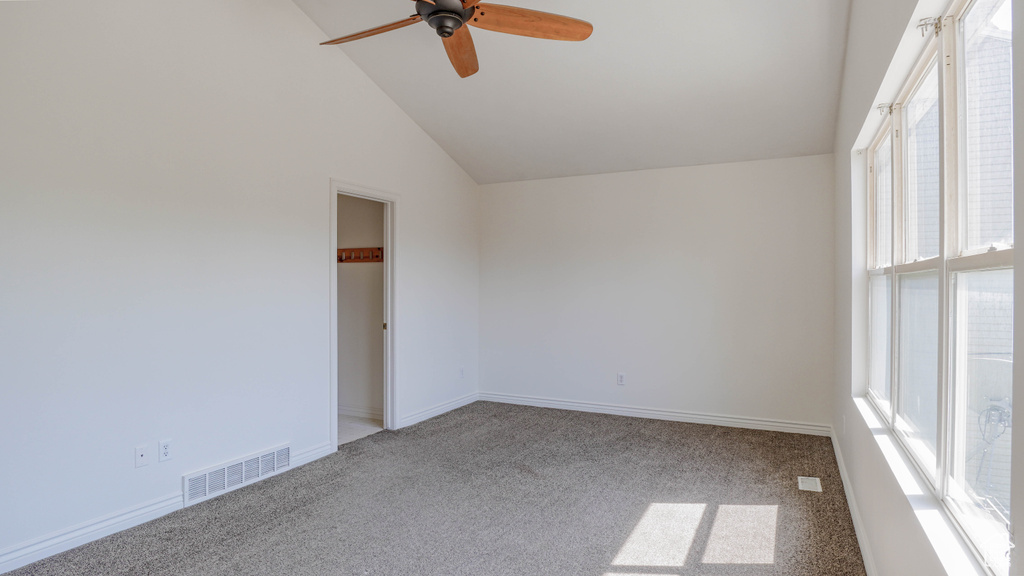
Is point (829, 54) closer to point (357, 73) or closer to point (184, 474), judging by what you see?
point (357, 73)

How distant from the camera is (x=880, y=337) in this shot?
270cm

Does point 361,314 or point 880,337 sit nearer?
point 880,337

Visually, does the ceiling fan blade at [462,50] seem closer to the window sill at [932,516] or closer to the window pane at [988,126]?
the window pane at [988,126]

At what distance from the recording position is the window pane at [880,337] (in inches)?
95.6

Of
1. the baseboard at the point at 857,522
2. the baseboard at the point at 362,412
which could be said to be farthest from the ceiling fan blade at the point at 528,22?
the baseboard at the point at 362,412

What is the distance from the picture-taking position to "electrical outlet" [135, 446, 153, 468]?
2.84 meters

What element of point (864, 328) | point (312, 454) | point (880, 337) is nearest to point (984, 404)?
point (880, 337)

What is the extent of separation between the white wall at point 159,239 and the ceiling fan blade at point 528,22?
1711mm

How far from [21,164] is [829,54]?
14.2 ft

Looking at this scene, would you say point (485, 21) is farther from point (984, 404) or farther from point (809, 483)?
point (809, 483)

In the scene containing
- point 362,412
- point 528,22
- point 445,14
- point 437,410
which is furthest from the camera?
point 362,412

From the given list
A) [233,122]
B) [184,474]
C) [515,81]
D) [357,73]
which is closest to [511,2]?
[515,81]

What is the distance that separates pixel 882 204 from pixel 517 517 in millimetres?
2398

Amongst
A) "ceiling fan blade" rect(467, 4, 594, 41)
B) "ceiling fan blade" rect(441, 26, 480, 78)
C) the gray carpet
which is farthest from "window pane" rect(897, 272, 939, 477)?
"ceiling fan blade" rect(441, 26, 480, 78)
